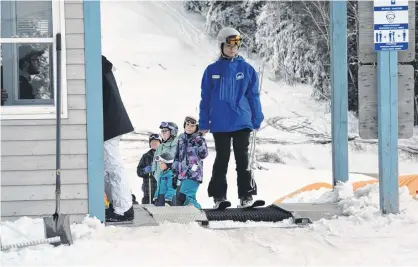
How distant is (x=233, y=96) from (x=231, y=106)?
101 mm

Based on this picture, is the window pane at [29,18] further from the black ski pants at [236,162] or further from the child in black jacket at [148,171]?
the child in black jacket at [148,171]

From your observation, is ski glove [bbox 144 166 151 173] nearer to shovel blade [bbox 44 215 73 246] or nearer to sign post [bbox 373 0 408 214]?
sign post [bbox 373 0 408 214]

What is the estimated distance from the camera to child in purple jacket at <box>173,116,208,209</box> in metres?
7.71

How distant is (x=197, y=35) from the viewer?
83.1 feet

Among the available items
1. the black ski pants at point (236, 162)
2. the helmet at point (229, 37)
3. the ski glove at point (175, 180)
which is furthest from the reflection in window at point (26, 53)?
the ski glove at point (175, 180)

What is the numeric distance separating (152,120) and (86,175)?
56.3 feet

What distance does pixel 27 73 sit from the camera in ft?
18.2

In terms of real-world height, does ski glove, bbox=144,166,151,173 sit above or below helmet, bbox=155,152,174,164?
below

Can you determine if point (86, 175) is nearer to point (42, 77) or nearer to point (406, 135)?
point (42, 77)

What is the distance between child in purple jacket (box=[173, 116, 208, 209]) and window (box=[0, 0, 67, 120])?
2.47 metres

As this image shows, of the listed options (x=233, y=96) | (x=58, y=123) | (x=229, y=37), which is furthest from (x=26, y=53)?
(x=233, y=96)

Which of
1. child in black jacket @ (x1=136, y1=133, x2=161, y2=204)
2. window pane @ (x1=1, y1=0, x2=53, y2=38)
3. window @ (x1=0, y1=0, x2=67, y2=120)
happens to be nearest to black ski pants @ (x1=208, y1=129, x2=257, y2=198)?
window @ (x1=0, y1=0, x2=67, y2=120)

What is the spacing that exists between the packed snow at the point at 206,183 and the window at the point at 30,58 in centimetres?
88

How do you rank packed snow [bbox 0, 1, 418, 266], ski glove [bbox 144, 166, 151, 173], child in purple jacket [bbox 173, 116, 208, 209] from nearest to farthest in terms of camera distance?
packed snow [bbox 0, 1, 418, 266] → child in purple jacket [bbox 173, 116, 208, 209] → ski glove [bbox 144, 166, 151, 173]
